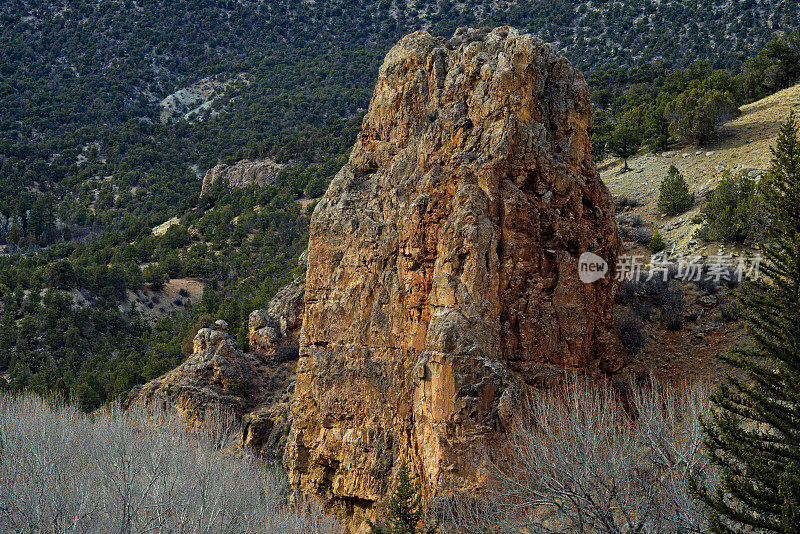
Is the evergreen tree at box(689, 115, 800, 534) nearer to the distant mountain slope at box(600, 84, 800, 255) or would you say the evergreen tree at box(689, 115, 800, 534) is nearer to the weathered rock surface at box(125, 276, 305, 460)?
the distant mountain slope at box(600, 84, 800, 255)

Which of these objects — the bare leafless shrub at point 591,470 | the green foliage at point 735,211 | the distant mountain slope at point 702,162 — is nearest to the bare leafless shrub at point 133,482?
the bare leafless shrub at point 591,470

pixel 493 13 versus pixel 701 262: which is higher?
pixel 493 13

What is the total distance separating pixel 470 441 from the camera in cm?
1817

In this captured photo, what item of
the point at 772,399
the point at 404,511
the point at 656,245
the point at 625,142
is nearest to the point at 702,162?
the point at 625,142

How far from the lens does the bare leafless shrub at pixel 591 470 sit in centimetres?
1612

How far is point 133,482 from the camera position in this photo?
74.2 ft

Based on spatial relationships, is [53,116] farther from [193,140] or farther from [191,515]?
[191,515]

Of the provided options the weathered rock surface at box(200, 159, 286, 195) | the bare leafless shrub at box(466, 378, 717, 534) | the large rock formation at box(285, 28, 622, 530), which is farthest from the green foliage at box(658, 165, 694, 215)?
the weathered rock surface at box(200, 159, 286, 195)

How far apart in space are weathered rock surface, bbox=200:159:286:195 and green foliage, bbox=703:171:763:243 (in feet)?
198

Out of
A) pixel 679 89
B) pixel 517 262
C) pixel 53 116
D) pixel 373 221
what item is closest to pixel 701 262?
pixel 517 262

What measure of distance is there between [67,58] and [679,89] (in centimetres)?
11038

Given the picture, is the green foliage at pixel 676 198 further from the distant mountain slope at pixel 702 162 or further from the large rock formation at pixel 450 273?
the large rock formation at pixel 450 273

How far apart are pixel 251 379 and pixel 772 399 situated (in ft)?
87.7

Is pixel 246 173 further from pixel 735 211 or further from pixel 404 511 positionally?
pixel 404 511
